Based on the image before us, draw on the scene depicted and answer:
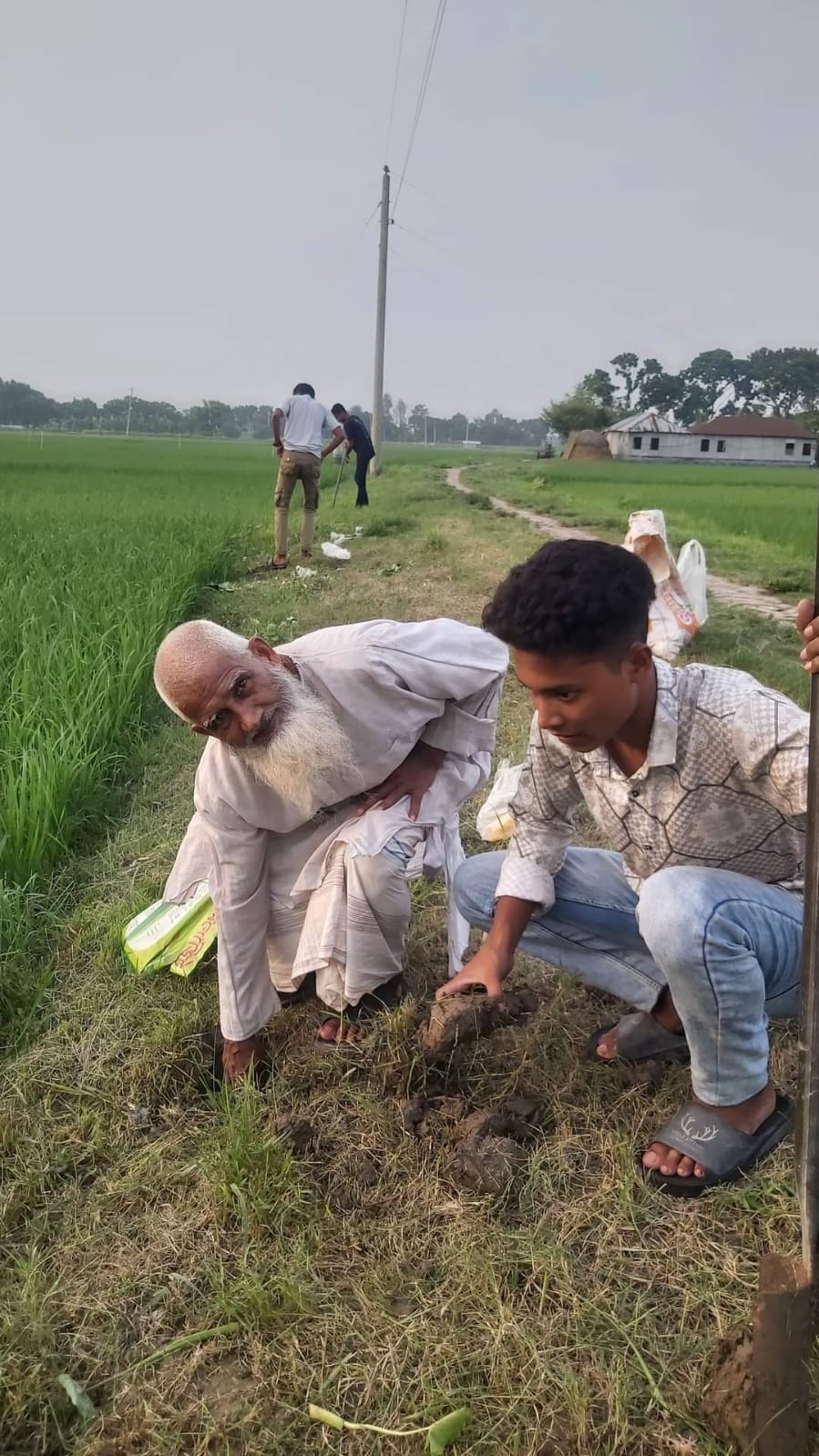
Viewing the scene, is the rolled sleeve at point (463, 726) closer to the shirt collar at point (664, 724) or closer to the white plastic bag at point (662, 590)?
the shirt collar at point (664, 724)

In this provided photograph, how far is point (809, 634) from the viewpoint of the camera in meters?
1.34

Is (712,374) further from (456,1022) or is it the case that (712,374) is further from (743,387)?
(456,1022)

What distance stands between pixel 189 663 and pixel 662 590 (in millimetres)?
3213

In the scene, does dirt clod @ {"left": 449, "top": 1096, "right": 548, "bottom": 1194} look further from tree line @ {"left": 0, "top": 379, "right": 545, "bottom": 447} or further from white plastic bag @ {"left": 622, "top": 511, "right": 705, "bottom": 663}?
tree line @ {"left": 0, "top": 379, "right": 545, "bottom": 447}

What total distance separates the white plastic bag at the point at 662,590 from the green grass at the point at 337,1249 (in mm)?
2386

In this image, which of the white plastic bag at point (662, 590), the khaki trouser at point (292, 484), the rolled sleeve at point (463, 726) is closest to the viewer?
the rolled sleeve at point (463, 726)

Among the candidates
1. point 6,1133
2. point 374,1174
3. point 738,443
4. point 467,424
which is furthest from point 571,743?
point 467,424

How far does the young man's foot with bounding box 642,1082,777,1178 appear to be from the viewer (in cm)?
176

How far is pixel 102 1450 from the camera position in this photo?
1.42 metres

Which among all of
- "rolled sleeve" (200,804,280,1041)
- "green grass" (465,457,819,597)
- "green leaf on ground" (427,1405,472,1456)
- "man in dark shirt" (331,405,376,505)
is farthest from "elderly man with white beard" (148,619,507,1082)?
"man in dark shirt" (331,405,376,505)

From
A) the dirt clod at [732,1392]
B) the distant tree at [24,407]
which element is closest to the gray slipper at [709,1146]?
the dirt clod at [732,1392]

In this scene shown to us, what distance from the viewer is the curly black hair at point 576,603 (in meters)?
1.55

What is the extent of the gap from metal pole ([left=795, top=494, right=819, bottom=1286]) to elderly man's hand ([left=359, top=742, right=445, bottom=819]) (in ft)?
3.83

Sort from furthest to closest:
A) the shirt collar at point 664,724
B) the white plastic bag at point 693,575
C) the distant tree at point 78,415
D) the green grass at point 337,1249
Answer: the distant tree at point 78,415
the white plastic bag at point 693,575
the shirt collar at point 664,724
the green grass at point 337,1249
